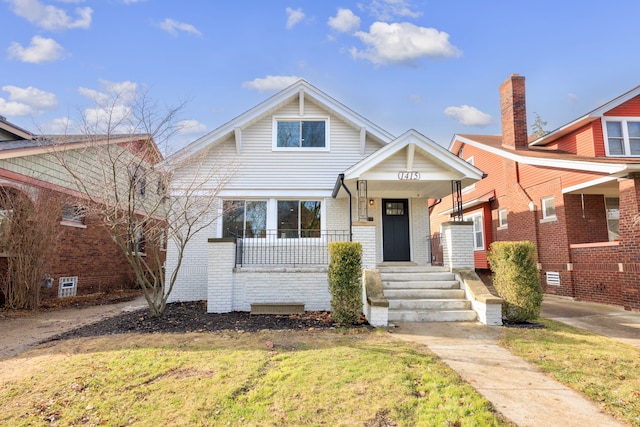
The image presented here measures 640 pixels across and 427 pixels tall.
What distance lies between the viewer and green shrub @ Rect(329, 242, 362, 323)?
7.48 m

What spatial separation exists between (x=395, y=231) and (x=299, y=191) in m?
3.53

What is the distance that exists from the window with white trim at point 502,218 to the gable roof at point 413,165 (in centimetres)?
704

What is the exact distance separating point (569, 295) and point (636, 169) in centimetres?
490

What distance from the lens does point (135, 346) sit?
5.83 metres

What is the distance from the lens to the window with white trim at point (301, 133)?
1186cm

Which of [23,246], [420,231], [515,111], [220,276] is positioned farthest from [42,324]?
[515,111]

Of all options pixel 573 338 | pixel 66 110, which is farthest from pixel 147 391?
pixel 66 110

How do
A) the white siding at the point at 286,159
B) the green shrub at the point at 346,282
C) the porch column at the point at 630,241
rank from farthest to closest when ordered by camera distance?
the white siding at the point at 286,159, the porch column at the point at 630,241, the green shrub at the point at 346,282

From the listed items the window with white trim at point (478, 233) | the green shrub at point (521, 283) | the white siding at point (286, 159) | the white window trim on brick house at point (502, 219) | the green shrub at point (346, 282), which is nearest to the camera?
the green shrub at point (521, 283)

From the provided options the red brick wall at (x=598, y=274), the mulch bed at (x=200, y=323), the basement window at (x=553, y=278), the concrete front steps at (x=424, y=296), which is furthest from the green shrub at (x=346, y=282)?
the basement window at (x=553, y=278)

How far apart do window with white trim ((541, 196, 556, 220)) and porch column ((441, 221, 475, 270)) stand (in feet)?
17.9

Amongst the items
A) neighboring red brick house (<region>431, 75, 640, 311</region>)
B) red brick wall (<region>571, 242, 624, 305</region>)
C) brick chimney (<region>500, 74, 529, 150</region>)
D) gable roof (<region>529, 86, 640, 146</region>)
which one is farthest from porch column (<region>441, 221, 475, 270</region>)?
brick chimney (<region>500, 74, 529, 150</region>)

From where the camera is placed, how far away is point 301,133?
469 inches

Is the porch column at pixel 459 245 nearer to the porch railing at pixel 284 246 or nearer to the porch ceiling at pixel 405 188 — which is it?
the porch ceiling at pixel 405 188
